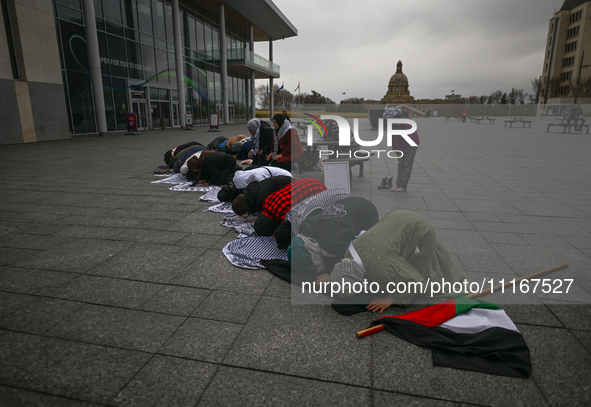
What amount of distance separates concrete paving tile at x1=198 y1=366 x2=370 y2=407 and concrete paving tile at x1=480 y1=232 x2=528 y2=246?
246cm

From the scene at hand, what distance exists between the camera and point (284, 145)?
7.26 m

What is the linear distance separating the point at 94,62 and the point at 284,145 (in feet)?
44.0

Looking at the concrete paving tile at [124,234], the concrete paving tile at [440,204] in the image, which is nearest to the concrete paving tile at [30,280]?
the concrete paving tile at [124,234]

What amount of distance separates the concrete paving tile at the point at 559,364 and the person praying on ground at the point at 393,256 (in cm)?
76

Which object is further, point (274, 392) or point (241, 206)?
point (241, 206)

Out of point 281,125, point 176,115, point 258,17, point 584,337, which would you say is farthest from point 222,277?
point 258,17

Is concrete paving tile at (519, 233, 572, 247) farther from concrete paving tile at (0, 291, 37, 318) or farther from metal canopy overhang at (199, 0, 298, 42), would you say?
metal canopy overhang at (199, 0, 298, 42)

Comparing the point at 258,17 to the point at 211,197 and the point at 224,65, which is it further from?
the point at 211,197

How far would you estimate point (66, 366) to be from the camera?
2.04 m

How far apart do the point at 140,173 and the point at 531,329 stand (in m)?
8.07

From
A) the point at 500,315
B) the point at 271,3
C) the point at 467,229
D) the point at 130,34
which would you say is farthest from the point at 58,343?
the point at 271,3

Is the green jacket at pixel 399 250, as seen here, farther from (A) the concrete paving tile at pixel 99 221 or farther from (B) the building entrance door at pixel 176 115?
(B) the building entrance door at pixel 176 115

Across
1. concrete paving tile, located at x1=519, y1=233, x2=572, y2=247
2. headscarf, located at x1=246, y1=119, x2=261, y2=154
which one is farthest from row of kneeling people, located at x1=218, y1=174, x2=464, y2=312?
headscarf, located at x1=246, y1=119, x2=261, y2=154

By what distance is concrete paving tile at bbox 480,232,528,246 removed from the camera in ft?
11.6
